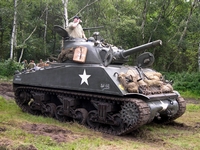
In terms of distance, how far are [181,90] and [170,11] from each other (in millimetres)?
8259

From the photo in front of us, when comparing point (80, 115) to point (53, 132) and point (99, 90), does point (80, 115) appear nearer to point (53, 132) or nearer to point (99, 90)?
point (99, 90)

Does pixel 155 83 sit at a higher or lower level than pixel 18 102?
higher

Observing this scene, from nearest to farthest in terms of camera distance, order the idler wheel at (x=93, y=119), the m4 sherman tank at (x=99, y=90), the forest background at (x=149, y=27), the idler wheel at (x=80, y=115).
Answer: the m4 sherman tank at (x=99, y=90), the idler wheel at (x=93, y=119), the idler wheel at (x=80, y=115), the forest background at (x=149, y=27)

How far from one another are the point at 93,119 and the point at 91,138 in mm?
1682

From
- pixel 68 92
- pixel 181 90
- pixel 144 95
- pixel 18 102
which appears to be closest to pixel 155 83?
pixel 144 95

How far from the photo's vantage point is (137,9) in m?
29.0

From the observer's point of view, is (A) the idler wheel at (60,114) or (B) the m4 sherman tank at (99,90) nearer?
(B) the m4 sherman tank at (99,90)

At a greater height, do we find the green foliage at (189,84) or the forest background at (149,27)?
the forest background at (149,27)

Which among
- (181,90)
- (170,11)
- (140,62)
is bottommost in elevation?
(181,90)

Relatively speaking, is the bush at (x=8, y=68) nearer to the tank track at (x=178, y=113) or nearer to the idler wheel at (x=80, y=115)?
the idler wheel at (x=80, y=115)

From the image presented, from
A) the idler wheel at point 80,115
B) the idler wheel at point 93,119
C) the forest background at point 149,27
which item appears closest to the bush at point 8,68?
the forest background at point 149,27

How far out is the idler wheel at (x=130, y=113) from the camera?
8.66 m

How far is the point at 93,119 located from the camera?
388 inches

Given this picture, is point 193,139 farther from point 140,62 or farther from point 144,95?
point 140,62
